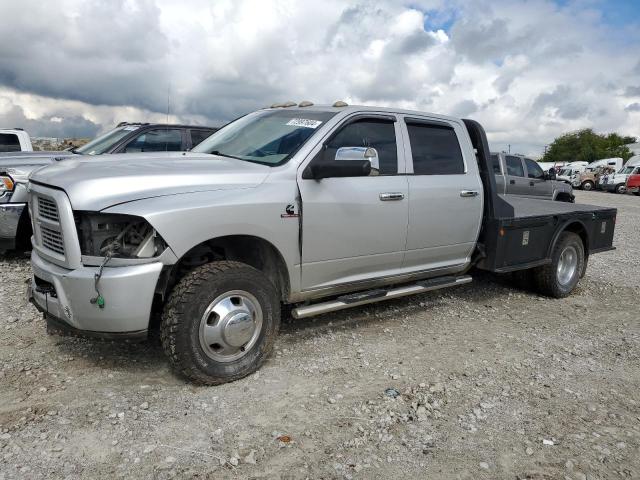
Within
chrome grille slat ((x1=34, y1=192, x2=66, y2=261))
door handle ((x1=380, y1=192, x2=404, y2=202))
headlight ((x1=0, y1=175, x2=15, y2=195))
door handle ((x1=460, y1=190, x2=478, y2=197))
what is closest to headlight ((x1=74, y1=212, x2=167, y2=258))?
chrome grille slat ((x1=34, y1=192, x2=66, y2=261))

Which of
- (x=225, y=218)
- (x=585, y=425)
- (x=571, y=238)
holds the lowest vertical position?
(x=585, y=425)

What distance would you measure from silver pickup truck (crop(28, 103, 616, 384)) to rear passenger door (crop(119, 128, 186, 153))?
340cm

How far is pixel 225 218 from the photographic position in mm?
3607

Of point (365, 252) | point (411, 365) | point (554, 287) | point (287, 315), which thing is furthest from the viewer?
point (554, 287)

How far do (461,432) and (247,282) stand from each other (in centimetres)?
165

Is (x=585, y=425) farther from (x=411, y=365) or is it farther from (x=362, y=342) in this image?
(x=362, y=342)

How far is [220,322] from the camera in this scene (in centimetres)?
362

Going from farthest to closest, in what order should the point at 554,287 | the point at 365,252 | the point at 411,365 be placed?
the point at 554,287, the point at 365,252, the point at 411,365

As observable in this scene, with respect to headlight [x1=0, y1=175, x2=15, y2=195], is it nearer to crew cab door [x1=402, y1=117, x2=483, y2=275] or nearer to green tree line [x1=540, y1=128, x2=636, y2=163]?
crew cab door [x1=402, y1=117, x2=483, y2=275]

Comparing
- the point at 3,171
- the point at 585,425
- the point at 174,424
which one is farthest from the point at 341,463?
the point at 3,171

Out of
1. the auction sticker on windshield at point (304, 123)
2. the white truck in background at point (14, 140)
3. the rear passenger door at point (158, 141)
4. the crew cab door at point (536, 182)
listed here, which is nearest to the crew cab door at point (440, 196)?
the auction sticker on windshield at point (304, 123)

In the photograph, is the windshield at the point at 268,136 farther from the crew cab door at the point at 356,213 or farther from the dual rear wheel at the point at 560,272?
the dual rear wheel at the point at 560,272

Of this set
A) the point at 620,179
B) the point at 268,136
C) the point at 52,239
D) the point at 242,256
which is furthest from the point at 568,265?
the point at 620,179

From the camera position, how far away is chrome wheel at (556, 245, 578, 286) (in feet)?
21.6
